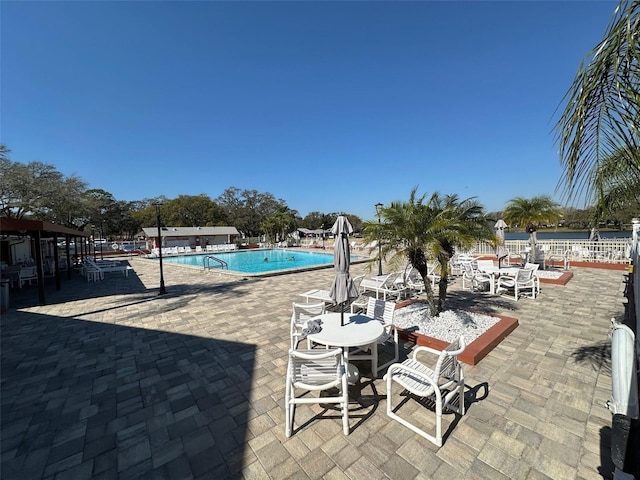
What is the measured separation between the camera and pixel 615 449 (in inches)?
66.3

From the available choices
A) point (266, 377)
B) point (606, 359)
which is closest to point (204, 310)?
point (266, 377)

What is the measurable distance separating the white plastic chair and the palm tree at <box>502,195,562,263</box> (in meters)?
12.1

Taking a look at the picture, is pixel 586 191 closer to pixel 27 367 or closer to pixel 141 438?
pixel 141 438

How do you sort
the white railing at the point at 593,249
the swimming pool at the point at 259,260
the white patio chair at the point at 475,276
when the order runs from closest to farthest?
the white patio chair at the point at 475,276, the white railing at the point at 593,249, the swimming pool at the point at 259,260

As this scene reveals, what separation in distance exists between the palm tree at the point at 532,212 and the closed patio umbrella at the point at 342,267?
1173cm

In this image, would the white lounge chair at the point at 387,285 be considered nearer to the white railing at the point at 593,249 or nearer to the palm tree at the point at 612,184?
the palm tree at the point at 612,184

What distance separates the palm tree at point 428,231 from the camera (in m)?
4.75

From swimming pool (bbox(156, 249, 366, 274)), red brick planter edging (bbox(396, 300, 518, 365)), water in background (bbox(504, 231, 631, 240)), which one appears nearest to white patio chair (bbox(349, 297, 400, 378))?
red brick planter edging (bbox(396, 300, 518, 365))

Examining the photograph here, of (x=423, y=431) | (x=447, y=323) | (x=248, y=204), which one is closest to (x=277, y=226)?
(x=248, y=204)

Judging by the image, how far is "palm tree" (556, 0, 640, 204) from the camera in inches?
52.0

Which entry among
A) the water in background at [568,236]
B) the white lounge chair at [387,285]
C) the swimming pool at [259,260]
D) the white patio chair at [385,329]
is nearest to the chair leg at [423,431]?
the white patio chair at [385,329]

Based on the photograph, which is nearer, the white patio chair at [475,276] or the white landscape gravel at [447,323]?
the white landscape gravel at [447,323]

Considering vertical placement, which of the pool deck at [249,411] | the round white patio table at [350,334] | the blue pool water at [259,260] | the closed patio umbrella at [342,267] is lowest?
the blue pool water at [259,260]

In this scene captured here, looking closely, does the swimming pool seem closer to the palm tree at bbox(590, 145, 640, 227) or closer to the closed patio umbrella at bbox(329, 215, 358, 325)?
the closed patio umbrella at bbox(329, 215, 358, 325)
